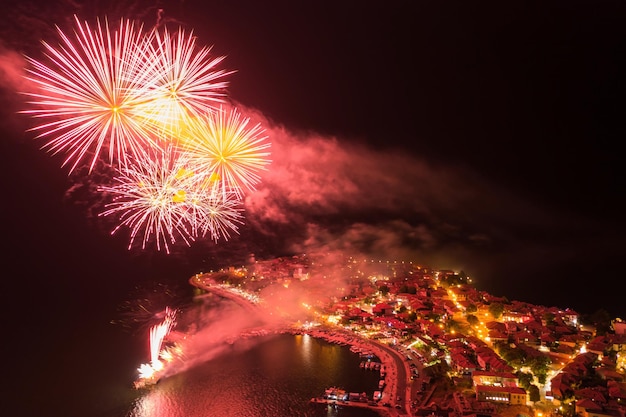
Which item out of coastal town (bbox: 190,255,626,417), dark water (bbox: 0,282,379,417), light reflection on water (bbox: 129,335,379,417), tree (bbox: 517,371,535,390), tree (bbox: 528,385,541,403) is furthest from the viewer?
dark water (bbox: 0,282,379,417)

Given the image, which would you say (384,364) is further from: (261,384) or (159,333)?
(159,333)

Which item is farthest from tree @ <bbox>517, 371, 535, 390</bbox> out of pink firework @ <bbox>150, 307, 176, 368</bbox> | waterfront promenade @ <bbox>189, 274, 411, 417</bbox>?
pink firework @ <bbox>150, 307, 176, 368</bbox>

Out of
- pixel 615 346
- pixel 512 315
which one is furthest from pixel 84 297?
pixel 615 346

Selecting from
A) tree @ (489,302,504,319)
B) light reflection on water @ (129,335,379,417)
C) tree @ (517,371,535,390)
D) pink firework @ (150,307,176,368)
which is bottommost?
light reflection on water @ (129,335,379,417)

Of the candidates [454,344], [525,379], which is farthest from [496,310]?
[525,379]

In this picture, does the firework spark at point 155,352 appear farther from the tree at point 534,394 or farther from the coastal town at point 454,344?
the tree at point 534,394

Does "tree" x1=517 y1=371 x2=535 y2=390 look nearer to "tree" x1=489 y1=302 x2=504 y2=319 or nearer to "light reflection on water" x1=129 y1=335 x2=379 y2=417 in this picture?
"light reflection on water" x1=129 y1=335 x2=379 y2=417

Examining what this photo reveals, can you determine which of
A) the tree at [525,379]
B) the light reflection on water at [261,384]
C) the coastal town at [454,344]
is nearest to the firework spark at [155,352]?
the light reflection on water at [261,384]

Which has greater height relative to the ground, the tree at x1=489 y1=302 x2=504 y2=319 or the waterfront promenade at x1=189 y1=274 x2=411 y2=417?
the tree at x1=489 y1=302 x2=504 y2=319

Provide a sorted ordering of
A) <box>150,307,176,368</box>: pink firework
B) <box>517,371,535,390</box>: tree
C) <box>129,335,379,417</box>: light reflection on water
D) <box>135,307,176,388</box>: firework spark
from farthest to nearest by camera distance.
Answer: <box>150,307,176,368</box>: pink firework < <box>135,307,176,388</box>: firework spark < <box>129,335,379,417</box>: light reflection on water < <box>517,371,535,390</box>: tree
